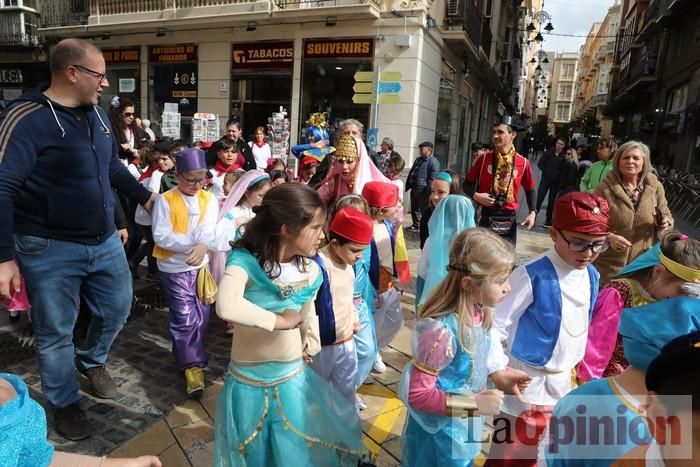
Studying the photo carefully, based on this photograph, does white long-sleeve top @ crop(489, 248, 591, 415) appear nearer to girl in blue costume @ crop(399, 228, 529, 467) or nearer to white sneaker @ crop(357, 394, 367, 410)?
girl in blue costume @ crop(399, 228, 529, 467)

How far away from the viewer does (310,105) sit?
1291 cm

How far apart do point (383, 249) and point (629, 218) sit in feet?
6.93

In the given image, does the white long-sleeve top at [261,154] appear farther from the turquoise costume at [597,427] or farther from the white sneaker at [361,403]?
the turquoise costume at [597,427]

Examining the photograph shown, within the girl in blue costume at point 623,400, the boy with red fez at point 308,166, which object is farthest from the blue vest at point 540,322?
the boy with red fez at point 308,166

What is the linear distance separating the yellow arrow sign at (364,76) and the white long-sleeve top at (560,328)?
33.8 ft

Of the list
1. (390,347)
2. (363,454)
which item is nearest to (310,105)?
(390,347)

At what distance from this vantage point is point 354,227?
2.48 metres

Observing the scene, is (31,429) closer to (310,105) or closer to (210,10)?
(310,105)

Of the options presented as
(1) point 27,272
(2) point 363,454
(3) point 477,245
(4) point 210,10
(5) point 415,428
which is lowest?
(2) point 363,454

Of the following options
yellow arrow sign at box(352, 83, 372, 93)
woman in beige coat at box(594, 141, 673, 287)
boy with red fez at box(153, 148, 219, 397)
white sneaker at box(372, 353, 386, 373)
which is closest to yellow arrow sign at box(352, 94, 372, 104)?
yellow arrow sign at box(352, 83, 372, 93)

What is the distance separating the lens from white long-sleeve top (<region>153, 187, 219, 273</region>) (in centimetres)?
328

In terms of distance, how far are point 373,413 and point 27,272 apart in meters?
2.25

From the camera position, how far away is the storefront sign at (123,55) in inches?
589

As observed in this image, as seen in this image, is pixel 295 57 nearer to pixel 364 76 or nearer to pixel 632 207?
pixel 364 76
